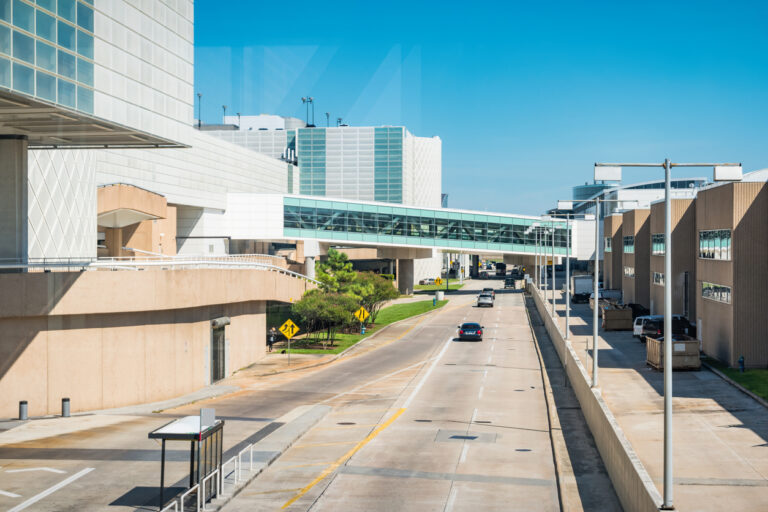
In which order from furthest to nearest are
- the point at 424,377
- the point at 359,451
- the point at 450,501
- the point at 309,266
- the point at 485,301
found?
1. the point at 309,266
2. the point at 485,301
3. the point at 424,377
4. the point at 359,451
5. the point at 450,501

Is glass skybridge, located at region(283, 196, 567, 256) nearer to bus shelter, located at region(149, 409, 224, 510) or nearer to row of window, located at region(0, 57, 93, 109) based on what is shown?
row of window, located at region(0, 57, 93, 109)

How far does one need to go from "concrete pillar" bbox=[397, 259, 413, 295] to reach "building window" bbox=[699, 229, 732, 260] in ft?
205

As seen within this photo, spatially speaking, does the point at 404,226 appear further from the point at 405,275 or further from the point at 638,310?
the point at 638,310

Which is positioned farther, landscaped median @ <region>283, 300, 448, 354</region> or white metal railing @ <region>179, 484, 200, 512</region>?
landscaped median @ <region>283, 300, 448, 354</region>

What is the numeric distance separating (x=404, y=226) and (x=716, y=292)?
56832 millimetres

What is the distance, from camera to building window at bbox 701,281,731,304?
37.2 m

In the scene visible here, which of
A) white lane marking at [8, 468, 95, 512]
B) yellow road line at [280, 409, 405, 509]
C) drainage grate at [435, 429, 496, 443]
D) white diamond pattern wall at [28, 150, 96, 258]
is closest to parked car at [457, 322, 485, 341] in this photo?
white diamond pattern wall at [28, 150, 96, 258]

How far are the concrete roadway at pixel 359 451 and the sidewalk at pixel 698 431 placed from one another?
2.10m

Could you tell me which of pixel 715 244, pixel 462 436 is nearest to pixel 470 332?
pixel 715 244

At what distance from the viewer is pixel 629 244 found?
232 ft

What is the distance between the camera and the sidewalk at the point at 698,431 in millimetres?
18156

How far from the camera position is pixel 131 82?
3300 centimetres

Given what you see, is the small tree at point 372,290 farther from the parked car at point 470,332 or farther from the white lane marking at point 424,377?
the parked car at point 470,332

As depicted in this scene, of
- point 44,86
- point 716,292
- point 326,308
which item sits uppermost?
point 44,86
